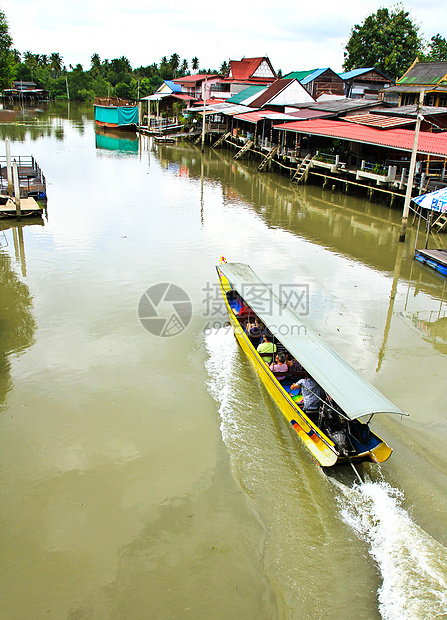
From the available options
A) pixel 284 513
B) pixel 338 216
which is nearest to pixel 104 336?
pixel 284 513

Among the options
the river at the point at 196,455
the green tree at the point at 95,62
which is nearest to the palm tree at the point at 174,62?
the green tree at the point at 95,62

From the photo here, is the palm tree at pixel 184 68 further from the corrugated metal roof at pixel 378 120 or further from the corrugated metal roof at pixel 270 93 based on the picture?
the corrugated metal roof at pixel 378 120

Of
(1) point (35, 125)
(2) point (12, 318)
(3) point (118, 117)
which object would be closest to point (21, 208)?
(2) point (12, 318)

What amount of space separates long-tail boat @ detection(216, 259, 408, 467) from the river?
1.69ft

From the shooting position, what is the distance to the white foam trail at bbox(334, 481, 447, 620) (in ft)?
18.2

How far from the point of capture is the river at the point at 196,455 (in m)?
5.78

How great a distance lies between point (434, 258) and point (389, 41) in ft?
181

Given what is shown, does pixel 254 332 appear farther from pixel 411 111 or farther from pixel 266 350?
pixel 411 111

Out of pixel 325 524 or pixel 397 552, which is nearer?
pixel 397 552

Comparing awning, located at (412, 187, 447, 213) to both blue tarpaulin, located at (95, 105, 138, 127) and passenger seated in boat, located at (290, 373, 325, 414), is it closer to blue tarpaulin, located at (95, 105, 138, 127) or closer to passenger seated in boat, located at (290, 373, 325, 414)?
passenger seated in boat, located at (290, 373, 325, 414)

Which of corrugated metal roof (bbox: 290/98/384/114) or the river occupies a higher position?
corrugated metal roof (bbox: 290/98/384/114)

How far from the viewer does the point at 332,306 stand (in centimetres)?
1352

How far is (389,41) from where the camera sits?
193ft

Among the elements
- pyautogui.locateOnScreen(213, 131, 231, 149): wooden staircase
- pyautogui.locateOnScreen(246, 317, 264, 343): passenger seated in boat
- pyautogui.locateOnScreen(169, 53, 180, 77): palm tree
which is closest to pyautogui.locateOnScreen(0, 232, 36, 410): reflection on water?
pyautogui.locateOnScreen(246, 317, 264, 343): passenger seated in boat
